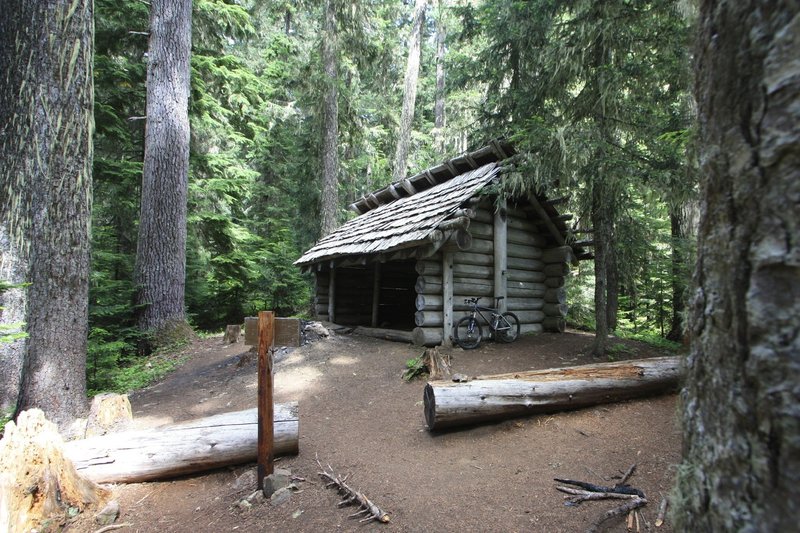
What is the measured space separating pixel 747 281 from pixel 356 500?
11.6 feet

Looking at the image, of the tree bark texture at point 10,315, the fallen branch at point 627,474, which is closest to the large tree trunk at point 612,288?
the fallen branch at point 627,474

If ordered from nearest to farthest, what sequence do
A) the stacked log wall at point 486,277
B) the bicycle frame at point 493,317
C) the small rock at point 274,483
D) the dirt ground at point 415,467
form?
the dirt ground at point 415,467
the small rock at point 274,483
the stacked log wall at point 486,277
the bicycle frame at point 493,317

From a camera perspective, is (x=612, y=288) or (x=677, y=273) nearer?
(x=677, y=273)

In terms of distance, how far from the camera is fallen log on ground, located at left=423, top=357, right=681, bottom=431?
4.77m

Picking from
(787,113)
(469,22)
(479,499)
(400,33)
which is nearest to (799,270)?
(787,113)

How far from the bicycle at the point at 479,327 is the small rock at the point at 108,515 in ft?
21.7

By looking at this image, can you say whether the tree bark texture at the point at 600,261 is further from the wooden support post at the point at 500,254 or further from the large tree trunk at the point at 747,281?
the large tree trunk at the point at 747,281

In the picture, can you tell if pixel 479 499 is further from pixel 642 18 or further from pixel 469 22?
pixel 469 22

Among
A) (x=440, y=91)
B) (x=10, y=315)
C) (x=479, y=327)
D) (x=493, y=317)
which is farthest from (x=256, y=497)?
(x=440, y=91)

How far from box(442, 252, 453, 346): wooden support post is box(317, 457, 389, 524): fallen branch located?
5.21 metres

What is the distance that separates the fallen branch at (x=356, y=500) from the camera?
3.38 metres

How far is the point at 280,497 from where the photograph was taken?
150 inches

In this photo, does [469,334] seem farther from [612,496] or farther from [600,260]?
[612,496]

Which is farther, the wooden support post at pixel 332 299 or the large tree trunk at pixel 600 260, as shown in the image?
the wooden support post at pixel 332 299
